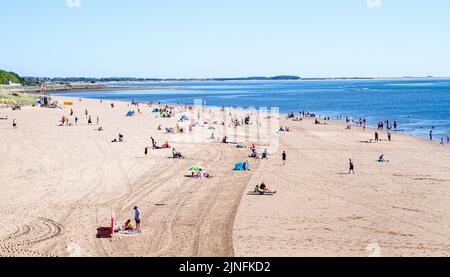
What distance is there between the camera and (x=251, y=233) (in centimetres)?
1549

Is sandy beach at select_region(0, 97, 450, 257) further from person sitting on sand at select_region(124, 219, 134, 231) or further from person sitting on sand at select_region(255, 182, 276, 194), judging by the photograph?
person sitting on sand at select_region(255, 182, 276, 194)

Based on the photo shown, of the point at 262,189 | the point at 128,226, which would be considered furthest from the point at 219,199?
the point at 128,226

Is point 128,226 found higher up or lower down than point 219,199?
higher up

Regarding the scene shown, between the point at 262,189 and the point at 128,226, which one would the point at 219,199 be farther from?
the point at 128,226

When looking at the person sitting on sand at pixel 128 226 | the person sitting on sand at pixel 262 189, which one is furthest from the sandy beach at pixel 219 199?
the person sitting on sand at pixel 262 189

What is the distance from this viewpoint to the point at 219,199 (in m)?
19.9

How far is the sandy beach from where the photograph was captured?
14.5 metres

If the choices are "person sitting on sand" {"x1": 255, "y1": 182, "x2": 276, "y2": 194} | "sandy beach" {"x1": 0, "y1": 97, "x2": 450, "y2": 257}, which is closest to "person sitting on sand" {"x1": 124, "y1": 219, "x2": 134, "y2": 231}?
"sandy beach" {"x1": 0, "y1": 97, "x2": 450, "y2": 257}

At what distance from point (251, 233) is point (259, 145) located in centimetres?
2081

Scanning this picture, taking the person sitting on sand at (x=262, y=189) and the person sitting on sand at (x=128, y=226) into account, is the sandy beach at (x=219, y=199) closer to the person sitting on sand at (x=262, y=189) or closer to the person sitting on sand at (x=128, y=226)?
the person sitting on sand at (x=128, y=226)
